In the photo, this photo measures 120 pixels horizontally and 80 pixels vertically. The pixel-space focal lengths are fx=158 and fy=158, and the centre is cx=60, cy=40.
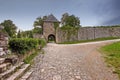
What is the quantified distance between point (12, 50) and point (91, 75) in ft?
11.5

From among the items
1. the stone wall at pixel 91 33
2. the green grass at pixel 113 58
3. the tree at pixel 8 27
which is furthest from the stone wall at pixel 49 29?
the green grass at pixel 113 58

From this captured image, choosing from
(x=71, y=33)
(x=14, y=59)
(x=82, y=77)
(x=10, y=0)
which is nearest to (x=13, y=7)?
(x=10, y=0)

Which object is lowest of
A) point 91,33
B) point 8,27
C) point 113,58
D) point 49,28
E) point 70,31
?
point 113,58

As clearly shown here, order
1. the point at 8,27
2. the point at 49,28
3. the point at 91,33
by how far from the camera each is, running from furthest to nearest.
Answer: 1. the point at 8,27
2. the point at 49,28
3. the point at 91,33

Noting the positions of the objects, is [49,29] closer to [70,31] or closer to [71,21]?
[70,31]

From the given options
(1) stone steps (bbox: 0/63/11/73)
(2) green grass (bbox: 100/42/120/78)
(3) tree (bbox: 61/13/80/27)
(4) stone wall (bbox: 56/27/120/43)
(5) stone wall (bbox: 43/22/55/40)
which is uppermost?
(3) tree (bbox: 61/13/80/27)

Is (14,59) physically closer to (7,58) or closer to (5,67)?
(7,58)

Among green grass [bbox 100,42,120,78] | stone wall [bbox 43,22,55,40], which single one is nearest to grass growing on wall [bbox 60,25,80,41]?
stone wall [bbox 43,22,55,40]

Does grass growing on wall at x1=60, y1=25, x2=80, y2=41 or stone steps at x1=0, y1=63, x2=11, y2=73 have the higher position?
grass growing on wall at x1=60, y1=25, x2=80, y2=41

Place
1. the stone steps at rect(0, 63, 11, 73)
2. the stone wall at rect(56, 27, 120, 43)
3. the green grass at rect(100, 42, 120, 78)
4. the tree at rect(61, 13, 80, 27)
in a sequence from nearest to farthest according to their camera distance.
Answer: the stone steps at rect(0, 63, 11, 73) → the green grass at rect(100, 42, 120, 78) → the stone wall at rect(56, 27, 120, 43) → the tree at rect(61, 13, 80, 27)

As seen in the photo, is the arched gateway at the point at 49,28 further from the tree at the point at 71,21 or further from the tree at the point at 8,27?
the tree at the point at 71,21

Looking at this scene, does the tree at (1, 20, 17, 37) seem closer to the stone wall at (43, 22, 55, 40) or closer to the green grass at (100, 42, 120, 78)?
the stone wall at (43, 22, 55, 40)

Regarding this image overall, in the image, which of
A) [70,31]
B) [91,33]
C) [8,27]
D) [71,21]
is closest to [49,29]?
[70,31]

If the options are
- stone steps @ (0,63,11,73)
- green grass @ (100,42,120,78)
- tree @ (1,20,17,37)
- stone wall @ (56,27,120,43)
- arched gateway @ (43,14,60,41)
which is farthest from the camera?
arched gateway @ (43,14,60,41)
